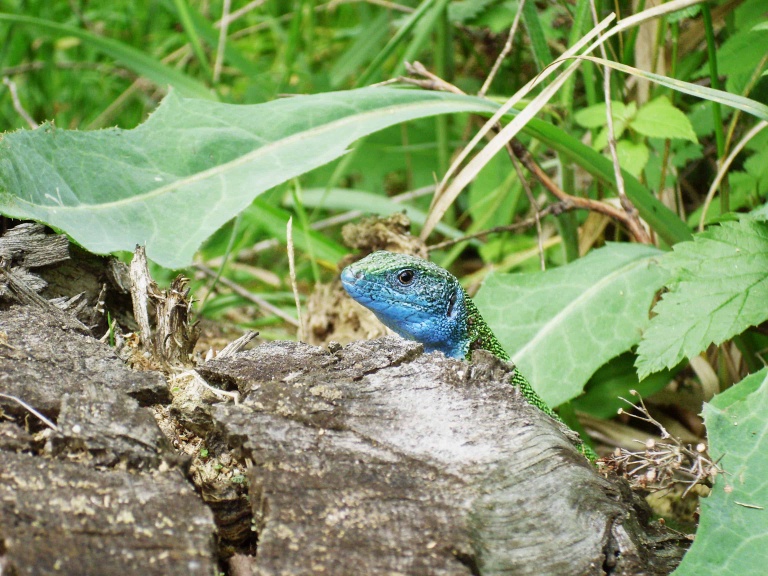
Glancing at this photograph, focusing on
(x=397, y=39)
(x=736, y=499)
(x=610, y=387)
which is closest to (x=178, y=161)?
(x=397, y=39)

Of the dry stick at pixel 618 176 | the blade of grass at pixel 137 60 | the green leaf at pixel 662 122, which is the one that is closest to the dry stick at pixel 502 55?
the dry stick at pixel 618 176

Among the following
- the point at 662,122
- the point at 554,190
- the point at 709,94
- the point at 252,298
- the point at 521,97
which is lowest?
the point at 252,298

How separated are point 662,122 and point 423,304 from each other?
121 centimetres

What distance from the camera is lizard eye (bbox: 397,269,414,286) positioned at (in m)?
2.81

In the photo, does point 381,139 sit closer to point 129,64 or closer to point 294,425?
point 129,64

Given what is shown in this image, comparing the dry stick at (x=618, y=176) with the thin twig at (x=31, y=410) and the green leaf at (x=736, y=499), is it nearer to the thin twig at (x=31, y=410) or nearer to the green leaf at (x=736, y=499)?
the green leaf at (x=736, y=499)

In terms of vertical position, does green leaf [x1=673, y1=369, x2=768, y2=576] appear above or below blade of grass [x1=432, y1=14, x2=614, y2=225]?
below

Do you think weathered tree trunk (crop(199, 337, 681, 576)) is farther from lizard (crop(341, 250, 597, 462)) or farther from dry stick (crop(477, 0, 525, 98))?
dry stick (crop(477, 0, 525, 98))

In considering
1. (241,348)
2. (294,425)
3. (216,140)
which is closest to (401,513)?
(294,425)

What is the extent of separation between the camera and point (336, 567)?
1.43 m

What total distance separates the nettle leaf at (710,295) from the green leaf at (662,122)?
584mm

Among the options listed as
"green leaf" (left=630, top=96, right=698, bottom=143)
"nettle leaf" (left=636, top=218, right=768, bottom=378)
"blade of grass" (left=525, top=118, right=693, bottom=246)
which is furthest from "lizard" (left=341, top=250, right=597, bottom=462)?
"green leaf" (left=630, top=96, right=698, bottom=143)

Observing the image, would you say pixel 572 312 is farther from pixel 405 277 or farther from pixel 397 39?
pixel 397 39

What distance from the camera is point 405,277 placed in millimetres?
2824
